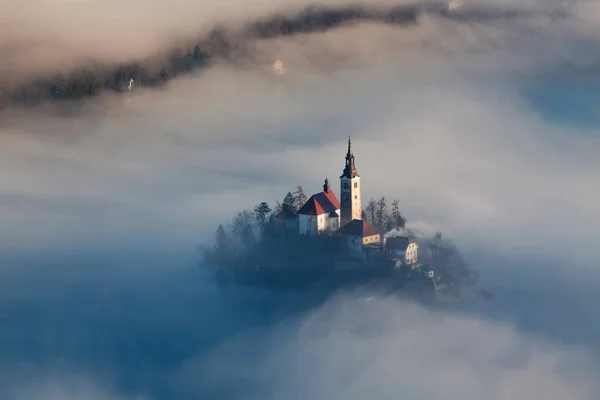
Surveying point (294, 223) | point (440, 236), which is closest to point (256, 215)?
point (294, 223)

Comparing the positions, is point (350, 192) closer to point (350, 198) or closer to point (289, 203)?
point (350, 198)

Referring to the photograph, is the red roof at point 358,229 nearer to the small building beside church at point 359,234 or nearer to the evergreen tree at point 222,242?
the small building beside church at point 359,234

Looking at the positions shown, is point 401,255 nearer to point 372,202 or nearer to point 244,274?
point 372,202

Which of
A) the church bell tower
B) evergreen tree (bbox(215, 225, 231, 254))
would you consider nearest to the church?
the church bell tower

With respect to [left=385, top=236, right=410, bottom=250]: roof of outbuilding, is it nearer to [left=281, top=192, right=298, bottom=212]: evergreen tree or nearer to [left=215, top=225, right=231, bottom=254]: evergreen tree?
[left=281, top=192, right=298, bottom=212]: evergreen tree

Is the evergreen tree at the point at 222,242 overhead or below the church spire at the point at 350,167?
below

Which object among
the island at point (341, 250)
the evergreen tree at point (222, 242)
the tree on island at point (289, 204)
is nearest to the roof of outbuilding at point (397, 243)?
the island at point (341, 250)
